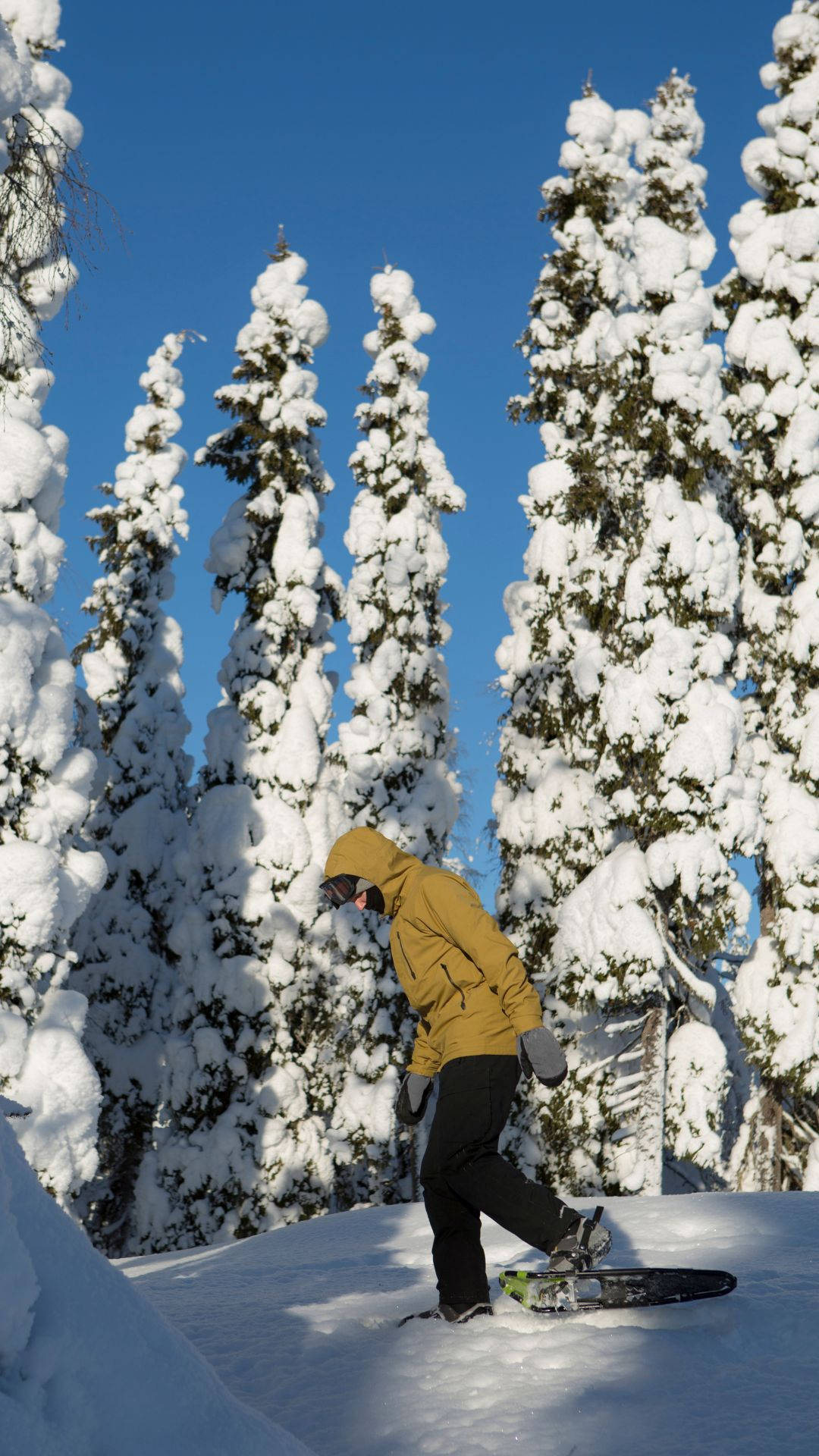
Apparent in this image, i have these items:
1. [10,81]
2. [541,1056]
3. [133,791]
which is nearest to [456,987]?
[541,1056]

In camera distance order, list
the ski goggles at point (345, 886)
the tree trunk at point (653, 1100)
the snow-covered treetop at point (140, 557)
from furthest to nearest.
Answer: the snow-covered treetop at point (140, 557)
the tree trunk at point (653, 1100)
the ski goggles at point (345, 886)

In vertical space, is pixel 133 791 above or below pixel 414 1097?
above

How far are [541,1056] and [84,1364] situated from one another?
2.53 meters

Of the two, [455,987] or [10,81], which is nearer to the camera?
[455,987]

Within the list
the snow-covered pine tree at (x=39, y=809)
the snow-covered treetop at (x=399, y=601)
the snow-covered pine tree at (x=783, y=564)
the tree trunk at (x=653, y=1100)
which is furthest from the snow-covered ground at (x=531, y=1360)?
the snow-covered treetop at (x=399, y=601)

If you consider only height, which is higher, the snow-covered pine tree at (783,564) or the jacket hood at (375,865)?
the snow-covered pine tree at (783,564)

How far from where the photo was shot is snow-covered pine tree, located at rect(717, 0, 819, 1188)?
13883 millimetres

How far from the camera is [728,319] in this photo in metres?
17.2

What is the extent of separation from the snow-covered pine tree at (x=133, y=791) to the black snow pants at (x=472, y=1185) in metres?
17.6

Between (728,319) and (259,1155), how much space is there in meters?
14.1

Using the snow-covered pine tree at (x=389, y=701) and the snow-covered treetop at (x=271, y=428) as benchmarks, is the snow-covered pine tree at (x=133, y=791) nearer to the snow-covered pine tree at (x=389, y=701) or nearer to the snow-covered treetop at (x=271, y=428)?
the snow-covered treetop at (x=271, y=428)

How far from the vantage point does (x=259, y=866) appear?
A: 18688mm

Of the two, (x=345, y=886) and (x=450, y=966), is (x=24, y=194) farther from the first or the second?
(x=450, y=966)

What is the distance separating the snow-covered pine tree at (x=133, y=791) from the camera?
2173cm
